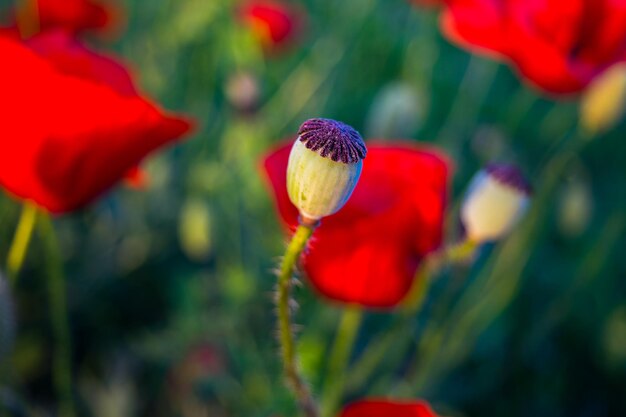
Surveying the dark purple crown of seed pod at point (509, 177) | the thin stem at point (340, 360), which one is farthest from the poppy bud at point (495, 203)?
the thin stem at point (340, 360)

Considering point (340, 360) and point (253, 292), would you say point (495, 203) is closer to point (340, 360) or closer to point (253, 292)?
point (340, 360)

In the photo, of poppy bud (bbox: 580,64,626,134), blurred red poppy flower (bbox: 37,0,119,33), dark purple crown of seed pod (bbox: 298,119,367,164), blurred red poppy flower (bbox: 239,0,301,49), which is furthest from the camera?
blurred red poppy flower (bbox: 239,0,301,49)

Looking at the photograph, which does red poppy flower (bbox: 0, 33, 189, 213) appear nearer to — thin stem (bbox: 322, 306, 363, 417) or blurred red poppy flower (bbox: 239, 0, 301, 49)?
thin stem (bbox: 322, 306, 363, 417)

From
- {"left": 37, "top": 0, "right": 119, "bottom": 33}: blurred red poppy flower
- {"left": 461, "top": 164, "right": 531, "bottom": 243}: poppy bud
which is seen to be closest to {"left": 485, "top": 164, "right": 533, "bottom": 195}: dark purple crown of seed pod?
{"left": 461, "top": 164, "right": 531, "bottom": 243}: poppy bud

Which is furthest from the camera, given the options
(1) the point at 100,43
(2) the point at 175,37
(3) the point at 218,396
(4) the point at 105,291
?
(1) the point at 100,43

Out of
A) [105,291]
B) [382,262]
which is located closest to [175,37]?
[105,291]

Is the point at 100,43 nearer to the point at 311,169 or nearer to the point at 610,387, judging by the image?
the point at 610,387
